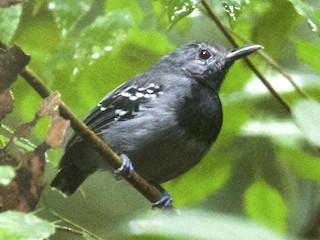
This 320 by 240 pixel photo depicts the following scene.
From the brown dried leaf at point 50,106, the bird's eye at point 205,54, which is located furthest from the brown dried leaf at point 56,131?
the bird's eye at point 205,54

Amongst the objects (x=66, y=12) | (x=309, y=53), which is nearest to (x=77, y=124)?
(x=66, y=12)

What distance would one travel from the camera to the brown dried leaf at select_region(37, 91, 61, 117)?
101 centimetres

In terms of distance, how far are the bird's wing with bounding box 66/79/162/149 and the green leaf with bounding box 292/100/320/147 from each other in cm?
97

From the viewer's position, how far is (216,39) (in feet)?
7.89

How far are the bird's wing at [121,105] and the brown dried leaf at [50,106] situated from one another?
3.02ft

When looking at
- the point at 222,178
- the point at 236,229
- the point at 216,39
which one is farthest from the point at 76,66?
the point at 216,39

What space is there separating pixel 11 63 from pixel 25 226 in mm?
366

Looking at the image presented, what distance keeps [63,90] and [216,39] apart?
33.9 inches

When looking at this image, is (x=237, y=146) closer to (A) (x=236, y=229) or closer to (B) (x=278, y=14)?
(B) (x=278, y=14)

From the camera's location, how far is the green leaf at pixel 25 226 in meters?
0.67

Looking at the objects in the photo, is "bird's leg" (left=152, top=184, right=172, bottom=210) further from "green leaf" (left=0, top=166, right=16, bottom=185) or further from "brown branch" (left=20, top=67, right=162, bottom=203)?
"green leaf" (left=0, top=166, right=16, bottom=185)

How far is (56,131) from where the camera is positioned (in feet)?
3.36

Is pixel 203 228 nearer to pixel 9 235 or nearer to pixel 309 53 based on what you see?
pixel 9 235

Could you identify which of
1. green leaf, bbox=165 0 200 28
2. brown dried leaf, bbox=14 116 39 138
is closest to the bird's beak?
green leaf, bbox=165 0 200 28
